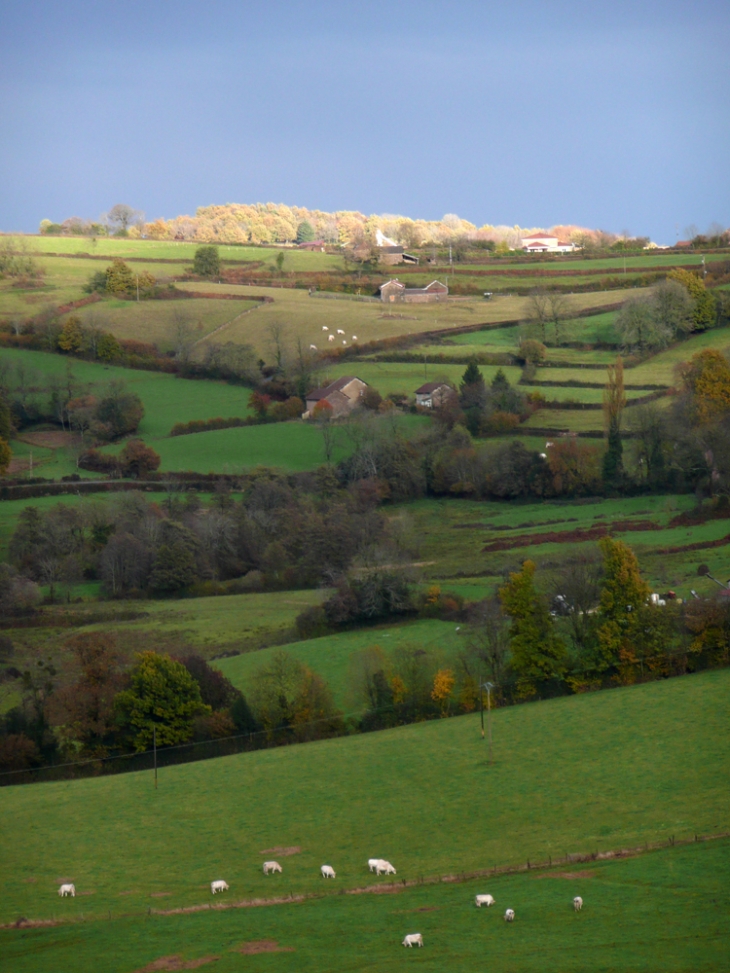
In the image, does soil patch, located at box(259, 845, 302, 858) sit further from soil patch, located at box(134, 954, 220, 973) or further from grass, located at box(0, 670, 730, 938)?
soil patch, located at box(134, 954, 220, 973)

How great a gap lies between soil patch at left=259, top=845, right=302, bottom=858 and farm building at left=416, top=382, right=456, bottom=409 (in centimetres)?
5459

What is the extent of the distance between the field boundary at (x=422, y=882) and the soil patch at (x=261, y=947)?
9.82 ft

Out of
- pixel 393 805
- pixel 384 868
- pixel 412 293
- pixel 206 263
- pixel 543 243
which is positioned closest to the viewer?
pixel 384 868

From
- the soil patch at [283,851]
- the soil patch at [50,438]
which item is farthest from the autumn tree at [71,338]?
the soil patch at [283,851]

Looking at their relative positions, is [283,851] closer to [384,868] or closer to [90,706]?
[384,868]

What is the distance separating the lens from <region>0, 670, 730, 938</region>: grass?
2800 centimetres

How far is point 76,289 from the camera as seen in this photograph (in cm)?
11325

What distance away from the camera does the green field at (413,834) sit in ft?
74.0

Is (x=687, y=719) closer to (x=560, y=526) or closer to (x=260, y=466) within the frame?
(x=560, y=526)

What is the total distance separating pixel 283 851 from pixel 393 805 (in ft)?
13.4

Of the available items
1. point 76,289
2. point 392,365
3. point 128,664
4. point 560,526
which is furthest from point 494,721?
point 76,289

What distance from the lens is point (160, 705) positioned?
43562mm

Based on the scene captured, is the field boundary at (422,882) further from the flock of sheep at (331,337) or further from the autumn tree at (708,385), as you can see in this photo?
the flock of sheep at (331,337)

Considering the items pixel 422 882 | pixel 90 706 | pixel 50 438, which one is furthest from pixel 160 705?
pixel 50 438
